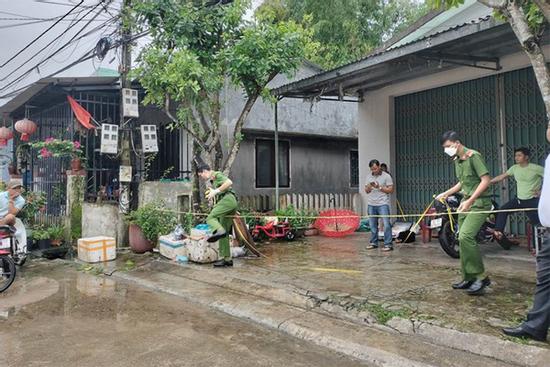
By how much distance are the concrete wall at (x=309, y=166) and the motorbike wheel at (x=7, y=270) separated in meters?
5.95

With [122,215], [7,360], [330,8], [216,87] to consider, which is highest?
[330,8]

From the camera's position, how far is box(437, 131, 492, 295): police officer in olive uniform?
484 cm

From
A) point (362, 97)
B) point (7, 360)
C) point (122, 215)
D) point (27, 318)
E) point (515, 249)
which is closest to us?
point (7, 360)

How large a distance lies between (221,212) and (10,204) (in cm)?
375

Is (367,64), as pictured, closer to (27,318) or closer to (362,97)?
(362,97)

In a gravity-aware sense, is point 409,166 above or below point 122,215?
above

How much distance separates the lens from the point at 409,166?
10.3 m

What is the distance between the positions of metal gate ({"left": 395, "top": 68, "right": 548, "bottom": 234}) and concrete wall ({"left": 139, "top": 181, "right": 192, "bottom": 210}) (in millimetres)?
4846

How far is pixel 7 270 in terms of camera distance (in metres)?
6.84

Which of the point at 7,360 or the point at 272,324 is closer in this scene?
the point at 7,360

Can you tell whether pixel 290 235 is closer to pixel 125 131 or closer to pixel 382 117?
pixel 382 117

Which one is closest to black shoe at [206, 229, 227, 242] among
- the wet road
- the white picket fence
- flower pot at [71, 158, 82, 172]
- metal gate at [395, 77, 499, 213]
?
the wet road


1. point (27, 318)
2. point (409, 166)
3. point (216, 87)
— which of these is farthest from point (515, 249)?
point (27, 318)

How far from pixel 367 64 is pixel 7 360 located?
648cm
